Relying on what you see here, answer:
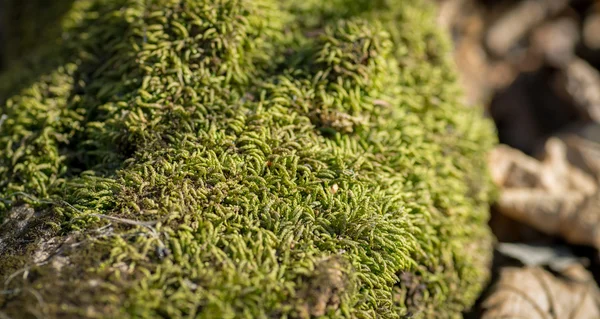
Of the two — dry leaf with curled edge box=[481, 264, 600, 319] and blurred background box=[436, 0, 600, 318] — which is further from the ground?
blurred background box=[436, 0, 600, 318]

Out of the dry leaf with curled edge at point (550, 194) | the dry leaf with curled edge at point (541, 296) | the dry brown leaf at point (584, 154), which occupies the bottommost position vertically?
the dry leaf with curled edge at point (541, 296)

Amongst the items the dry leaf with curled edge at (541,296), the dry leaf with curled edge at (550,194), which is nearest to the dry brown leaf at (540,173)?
the dry leaf with curled edge at (550,194)

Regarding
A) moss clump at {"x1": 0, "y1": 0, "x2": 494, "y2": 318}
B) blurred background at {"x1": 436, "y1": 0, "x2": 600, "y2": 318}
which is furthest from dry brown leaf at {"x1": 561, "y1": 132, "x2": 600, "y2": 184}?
moss clump at {"x1": 0, "y1": 0, "x2": 494, "y2": 318}

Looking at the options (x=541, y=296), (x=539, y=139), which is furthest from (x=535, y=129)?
(x=541, y=296)

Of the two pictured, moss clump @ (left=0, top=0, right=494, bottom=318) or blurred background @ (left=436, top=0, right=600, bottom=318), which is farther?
blurred background @ (left=436, top=0, right=600, bottom=318)

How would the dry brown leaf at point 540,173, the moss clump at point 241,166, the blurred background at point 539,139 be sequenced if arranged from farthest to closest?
the dry brown leaf at point 540,173 < the blurred background at point 539,139 < the moss clump at point 241,166

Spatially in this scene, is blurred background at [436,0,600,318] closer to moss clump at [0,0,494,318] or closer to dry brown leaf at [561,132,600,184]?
dry brown leaf at [561,132,600,184]

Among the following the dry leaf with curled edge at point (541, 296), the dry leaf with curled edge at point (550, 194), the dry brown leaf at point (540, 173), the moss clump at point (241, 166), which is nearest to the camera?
the moss clump at point (241, 166)

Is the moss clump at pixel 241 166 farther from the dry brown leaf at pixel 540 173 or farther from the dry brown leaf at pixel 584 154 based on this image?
the dry brown leaf at pixel 584 154
